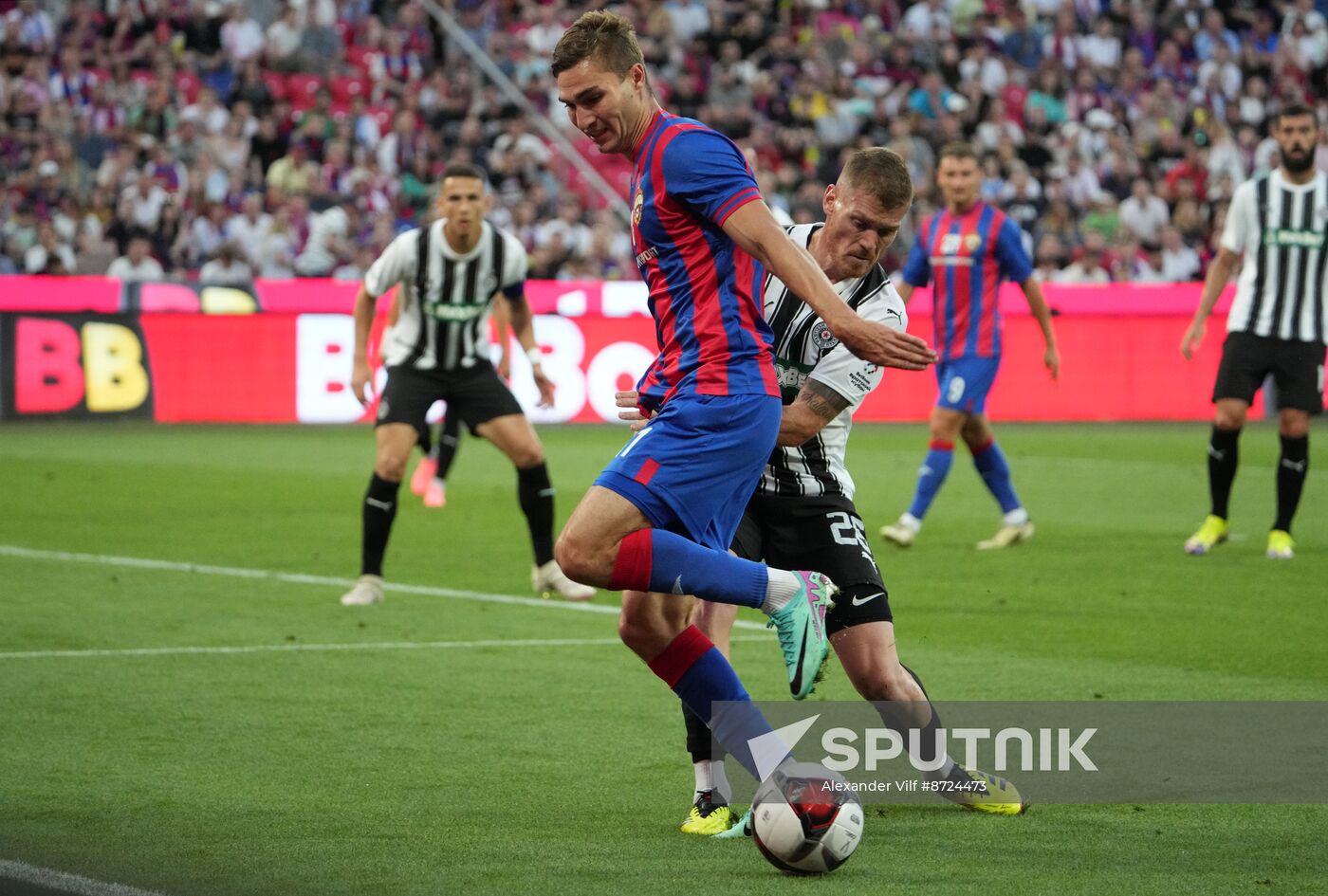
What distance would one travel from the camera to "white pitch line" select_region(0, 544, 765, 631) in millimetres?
9188

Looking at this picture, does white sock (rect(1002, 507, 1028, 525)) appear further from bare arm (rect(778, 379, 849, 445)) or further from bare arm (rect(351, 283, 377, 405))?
bare arm (rect(778, 379, 849, 445))

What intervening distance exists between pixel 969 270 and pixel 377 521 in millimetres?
4029

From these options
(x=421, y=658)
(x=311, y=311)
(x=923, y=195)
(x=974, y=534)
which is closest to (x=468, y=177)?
(x=421, y=658)

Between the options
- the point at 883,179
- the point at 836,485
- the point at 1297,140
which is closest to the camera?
the point at 883,179

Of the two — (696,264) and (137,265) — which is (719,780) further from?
(137,265)

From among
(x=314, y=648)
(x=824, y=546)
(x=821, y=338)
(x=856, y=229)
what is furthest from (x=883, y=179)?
(x=314, y=648)

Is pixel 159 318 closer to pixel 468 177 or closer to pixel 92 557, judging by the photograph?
pixel 92 557

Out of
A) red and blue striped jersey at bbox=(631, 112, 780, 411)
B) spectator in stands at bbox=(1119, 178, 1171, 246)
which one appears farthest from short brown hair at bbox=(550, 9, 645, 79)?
spectator in stands at bbox=(1119, 178, 1171, 246)

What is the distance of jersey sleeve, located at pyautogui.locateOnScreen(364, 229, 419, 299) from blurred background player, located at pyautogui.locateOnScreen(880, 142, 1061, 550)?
3240mm

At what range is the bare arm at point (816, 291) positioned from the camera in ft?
14.1

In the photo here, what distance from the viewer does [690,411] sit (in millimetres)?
4598

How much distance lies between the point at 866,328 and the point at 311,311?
1523 centimetres

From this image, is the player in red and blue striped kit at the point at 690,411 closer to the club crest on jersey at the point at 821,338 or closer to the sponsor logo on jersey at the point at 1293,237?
the club crest on jersey at the point at 821,338

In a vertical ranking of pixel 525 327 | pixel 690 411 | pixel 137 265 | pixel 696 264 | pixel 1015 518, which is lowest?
pixel 137 265
